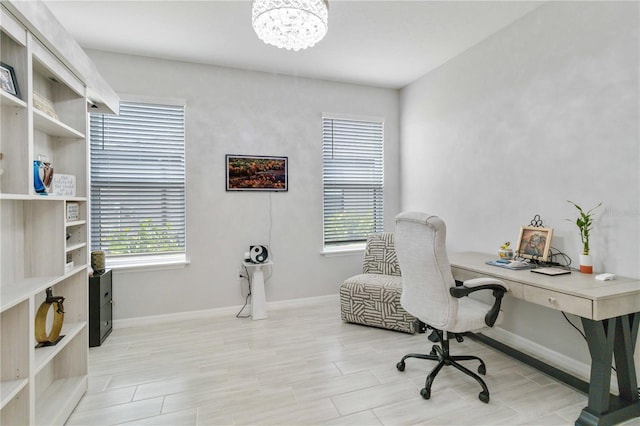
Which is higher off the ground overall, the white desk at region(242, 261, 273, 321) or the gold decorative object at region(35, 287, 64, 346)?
the gold decorative object at region(35, 287, 64, 346)

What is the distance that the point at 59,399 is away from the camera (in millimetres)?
1899

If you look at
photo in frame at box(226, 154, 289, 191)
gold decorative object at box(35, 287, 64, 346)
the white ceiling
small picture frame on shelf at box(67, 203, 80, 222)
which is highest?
the white ceiling

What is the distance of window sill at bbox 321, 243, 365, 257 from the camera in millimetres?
4090

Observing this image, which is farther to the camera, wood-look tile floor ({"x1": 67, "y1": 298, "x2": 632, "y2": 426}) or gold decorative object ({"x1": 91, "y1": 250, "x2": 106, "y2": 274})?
gold decorative object ({"x1": 91, "y1": 250, "x2": 106, "y2": 274})

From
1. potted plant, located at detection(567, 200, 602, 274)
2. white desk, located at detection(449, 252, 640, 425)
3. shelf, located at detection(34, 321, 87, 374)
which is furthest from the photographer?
potted plant, located at detection(567, 200, 602, 274)

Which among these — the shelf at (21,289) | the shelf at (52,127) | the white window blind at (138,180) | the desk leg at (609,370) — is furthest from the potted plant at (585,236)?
the white window blind at (138,180)

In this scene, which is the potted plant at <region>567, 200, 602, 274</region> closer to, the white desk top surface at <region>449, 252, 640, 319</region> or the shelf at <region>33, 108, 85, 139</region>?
the white desk top surface at <region>449, 252, 640, 319</region>

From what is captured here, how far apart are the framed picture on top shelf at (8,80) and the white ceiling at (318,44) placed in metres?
1.37

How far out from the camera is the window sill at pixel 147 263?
3277mm

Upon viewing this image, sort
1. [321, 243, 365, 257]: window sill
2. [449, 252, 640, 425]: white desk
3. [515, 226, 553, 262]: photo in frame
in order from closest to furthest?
1. [449, 252, 640, 425]: white desk
2. [515, 226, 553, 262]: photo in frame
3. [321, 243, 365, 257]: window sill

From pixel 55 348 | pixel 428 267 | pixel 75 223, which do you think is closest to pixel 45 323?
pixel 55 348

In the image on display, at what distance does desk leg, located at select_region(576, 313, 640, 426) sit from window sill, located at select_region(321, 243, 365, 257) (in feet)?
8.62

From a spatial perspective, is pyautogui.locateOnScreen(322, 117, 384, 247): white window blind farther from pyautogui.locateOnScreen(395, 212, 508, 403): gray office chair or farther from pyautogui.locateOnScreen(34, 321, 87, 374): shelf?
pyautogui.locateOnScreen(34, 321, 87, 374): shelf

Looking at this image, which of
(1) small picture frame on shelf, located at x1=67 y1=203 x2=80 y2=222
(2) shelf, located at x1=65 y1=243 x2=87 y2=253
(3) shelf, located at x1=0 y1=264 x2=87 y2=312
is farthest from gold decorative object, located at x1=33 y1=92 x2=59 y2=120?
(3) shelf, located at x1=0 y1=264 x2=87 y2=312
